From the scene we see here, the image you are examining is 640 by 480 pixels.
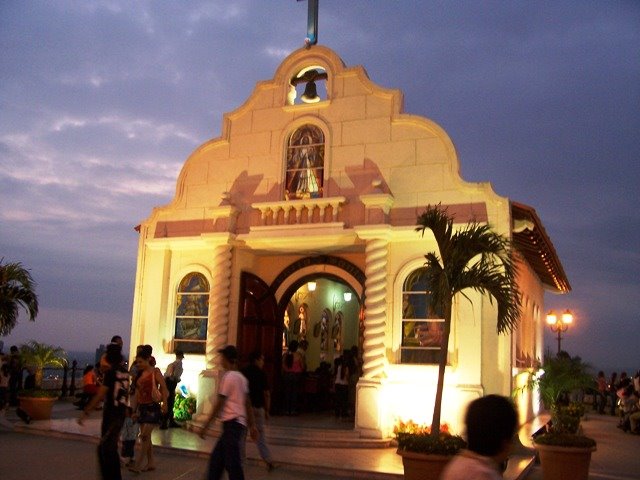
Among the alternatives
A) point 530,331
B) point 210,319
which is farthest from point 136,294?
point 530,331

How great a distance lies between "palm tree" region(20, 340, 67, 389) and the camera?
16.1 m

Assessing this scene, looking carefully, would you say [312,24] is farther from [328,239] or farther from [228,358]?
[228,358]

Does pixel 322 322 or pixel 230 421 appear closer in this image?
pixel 230 421

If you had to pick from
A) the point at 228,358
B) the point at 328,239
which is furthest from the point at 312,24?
the point at 228,358

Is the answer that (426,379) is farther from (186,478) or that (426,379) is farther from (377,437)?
(186,478)

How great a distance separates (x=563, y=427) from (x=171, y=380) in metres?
7.47

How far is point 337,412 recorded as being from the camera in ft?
48.4

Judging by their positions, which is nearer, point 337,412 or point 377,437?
point 377,437

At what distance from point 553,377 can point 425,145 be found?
16.5 feet

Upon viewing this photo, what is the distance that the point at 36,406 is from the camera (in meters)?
13.9

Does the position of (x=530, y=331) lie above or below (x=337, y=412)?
above

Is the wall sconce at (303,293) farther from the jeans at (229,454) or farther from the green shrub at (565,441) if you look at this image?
the jeans at (229,454)

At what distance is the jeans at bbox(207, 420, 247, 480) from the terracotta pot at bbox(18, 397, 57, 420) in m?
8.28

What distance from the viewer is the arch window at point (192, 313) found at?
584 inches
